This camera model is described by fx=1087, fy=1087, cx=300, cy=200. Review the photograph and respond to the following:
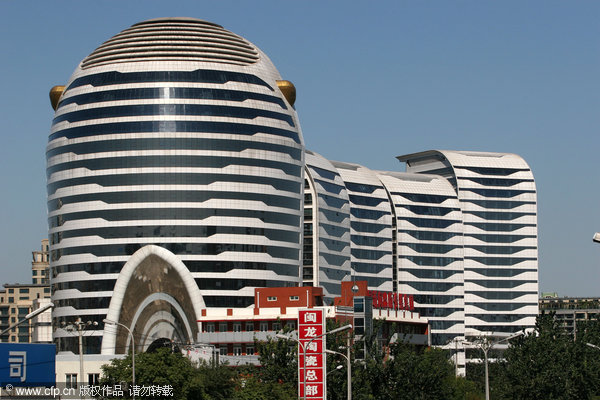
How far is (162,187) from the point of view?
173250 millimetres

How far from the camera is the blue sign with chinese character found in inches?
2393

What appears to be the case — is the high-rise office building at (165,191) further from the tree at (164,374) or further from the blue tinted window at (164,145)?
the tree at (164,374)

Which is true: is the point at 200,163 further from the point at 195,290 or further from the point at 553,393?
the point at 553,393

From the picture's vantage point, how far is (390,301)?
180625 millimetres

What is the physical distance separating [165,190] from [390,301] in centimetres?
4151

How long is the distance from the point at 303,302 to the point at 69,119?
50.7m

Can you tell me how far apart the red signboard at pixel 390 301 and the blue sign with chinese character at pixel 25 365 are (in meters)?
110

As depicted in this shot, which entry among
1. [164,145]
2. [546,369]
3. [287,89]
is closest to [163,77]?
[164,145]

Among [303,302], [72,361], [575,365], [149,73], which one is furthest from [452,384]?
[149,73]

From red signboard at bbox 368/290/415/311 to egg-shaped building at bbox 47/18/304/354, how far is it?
1536 centimetres

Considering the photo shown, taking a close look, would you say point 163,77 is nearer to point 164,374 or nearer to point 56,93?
point 56,93

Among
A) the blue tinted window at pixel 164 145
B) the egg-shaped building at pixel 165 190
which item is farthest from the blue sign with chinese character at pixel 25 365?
the blue tinted window at pixel 164 145

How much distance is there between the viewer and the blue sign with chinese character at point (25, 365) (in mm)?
60781

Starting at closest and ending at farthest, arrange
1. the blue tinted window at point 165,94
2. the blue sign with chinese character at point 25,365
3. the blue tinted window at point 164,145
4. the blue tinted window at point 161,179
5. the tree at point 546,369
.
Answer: the blue sign with chinese character at point 25,365, the tree at point 546,369, the blue tinted window at point 161,179, the blue tinted window at point 164,145, the blue tinted window at point 165,94
